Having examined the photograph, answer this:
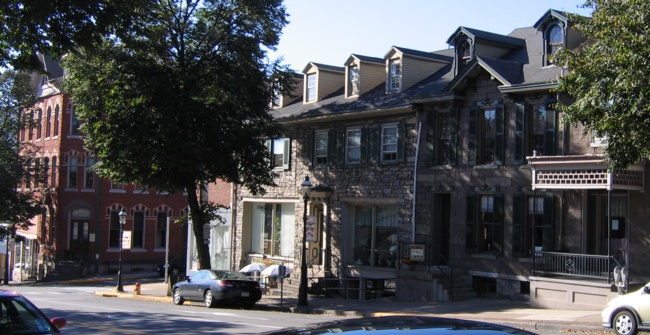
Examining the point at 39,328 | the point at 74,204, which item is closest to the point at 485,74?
the point at 39,328

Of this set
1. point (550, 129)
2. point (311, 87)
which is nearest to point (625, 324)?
point (550, 129)

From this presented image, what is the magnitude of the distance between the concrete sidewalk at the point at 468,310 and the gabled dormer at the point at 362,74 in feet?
29.8

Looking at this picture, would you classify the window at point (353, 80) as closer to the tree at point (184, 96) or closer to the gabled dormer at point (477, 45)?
the tree at point (184, 96)

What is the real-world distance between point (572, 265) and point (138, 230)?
39502mm

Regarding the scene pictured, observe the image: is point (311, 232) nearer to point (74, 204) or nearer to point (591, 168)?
point (591, 168)

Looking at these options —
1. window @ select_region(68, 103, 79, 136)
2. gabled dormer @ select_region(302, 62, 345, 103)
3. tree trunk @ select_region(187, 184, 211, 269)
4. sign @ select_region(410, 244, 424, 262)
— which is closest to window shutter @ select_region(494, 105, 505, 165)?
sign @ select_region(410, 244, 424, 262)

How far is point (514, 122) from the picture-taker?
24.9 meters

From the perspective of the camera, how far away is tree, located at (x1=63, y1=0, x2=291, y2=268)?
28.1m

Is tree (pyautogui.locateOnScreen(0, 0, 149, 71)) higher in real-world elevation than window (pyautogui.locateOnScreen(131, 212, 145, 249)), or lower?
higher

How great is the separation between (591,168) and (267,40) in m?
13.9

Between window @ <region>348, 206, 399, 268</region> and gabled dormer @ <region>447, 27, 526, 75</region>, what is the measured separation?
6.42 m

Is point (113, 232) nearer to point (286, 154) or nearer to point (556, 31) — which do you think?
point (286, 154)

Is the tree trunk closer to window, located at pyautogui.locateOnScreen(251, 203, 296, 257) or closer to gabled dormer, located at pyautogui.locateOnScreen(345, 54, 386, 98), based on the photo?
window, located at pyautogui.locateOnScreen(251, 203, 296, 257)

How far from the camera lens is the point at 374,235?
30469mm
